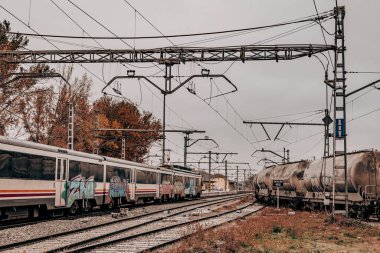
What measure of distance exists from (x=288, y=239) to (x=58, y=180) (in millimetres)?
11014

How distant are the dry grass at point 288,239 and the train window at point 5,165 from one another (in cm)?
718

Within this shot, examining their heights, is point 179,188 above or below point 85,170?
below

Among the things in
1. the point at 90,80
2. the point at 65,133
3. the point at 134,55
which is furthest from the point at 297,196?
the point at 90,80

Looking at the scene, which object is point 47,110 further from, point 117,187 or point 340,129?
point 340,129

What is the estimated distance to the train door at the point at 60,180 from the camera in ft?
76.8

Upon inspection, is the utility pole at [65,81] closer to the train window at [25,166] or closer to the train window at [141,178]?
the train window at [25,166]

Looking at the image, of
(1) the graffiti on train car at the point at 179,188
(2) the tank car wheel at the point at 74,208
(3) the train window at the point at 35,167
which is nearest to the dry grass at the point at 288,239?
(3) the train window at the point at 35,167

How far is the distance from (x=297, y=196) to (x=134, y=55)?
1633cm

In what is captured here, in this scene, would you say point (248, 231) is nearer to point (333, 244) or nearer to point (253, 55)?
point (333, 244)

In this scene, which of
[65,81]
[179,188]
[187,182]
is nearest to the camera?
[65,81]

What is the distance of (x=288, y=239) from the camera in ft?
55.7

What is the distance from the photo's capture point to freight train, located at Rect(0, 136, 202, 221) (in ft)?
64.2

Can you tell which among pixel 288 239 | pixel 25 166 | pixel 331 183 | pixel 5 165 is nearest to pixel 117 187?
pixel 25 166

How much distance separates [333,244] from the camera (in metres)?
16.1
